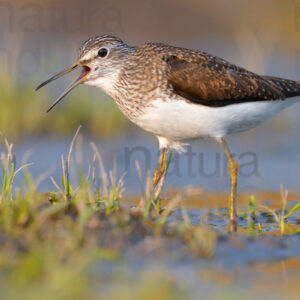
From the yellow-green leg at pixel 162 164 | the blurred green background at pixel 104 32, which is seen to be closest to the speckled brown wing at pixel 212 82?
the yellow-green leg at pixel 162 164

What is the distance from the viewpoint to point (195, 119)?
23.1 ft

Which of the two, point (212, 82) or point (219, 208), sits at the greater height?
point (212, 82)

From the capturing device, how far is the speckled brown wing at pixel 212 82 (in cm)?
714

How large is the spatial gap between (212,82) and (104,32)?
8736mm

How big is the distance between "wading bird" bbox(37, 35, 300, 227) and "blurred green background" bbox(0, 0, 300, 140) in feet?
10.8

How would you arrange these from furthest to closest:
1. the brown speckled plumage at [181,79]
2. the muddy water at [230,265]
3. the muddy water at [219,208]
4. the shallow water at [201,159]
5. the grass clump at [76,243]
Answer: the shallow water at [201,159], the brown speckled plumage at [181,79], the muddy water at [219,208], the muddy water at [230,265], the grass clump at [76,243]

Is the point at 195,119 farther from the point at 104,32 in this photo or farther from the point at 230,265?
the point at 104,32

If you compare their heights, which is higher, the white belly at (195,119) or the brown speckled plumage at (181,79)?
the brown speckled plumage at (181,79)

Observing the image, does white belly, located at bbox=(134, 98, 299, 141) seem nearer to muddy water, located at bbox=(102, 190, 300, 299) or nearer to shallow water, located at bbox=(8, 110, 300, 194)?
muddy water, located at bbox=(102, 190, 300, 299)

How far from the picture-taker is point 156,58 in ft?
24.0

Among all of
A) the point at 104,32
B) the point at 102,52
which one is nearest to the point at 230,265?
the point at 102,52

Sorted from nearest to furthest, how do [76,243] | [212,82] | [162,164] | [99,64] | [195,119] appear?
[76,243] → [195,119] → [212,82] → [99,64] → [162,164]

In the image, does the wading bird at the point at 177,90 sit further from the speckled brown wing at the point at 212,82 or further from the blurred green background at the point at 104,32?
the blurred green background at the point at 104,32

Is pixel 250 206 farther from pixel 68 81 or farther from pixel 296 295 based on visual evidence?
pixel 68 81
